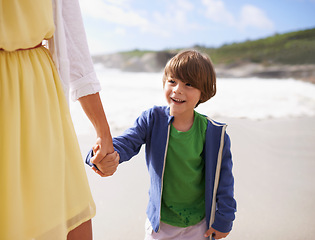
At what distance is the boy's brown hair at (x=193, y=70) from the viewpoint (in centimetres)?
116

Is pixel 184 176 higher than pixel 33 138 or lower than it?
lower

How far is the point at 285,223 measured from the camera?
6.05 feet

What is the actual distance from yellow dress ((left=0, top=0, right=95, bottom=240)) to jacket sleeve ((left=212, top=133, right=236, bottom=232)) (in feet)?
1.97

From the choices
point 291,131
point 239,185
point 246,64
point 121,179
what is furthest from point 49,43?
point 246,64

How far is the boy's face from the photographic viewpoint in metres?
1.17

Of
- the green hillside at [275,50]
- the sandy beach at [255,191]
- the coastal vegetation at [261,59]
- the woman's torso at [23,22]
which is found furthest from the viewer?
the green hillside at [275,50]

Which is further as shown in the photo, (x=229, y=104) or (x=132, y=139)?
(x=229, y=104)

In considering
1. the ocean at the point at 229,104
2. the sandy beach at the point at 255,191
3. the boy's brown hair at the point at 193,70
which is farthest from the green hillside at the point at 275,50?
the boy's brown hair at the point at 193,70

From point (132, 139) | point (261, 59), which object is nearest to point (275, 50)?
point (261, 59)

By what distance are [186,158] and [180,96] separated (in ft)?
0.80

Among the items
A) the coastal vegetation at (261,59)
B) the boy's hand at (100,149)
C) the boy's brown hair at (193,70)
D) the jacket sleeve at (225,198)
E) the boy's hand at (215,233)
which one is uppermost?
the boy's brown hair at (193,70)

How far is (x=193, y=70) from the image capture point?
1160 mm

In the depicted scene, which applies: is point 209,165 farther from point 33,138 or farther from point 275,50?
point 275,50

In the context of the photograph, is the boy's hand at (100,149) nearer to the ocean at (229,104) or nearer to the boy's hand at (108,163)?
the boy's hand at (108,163)
